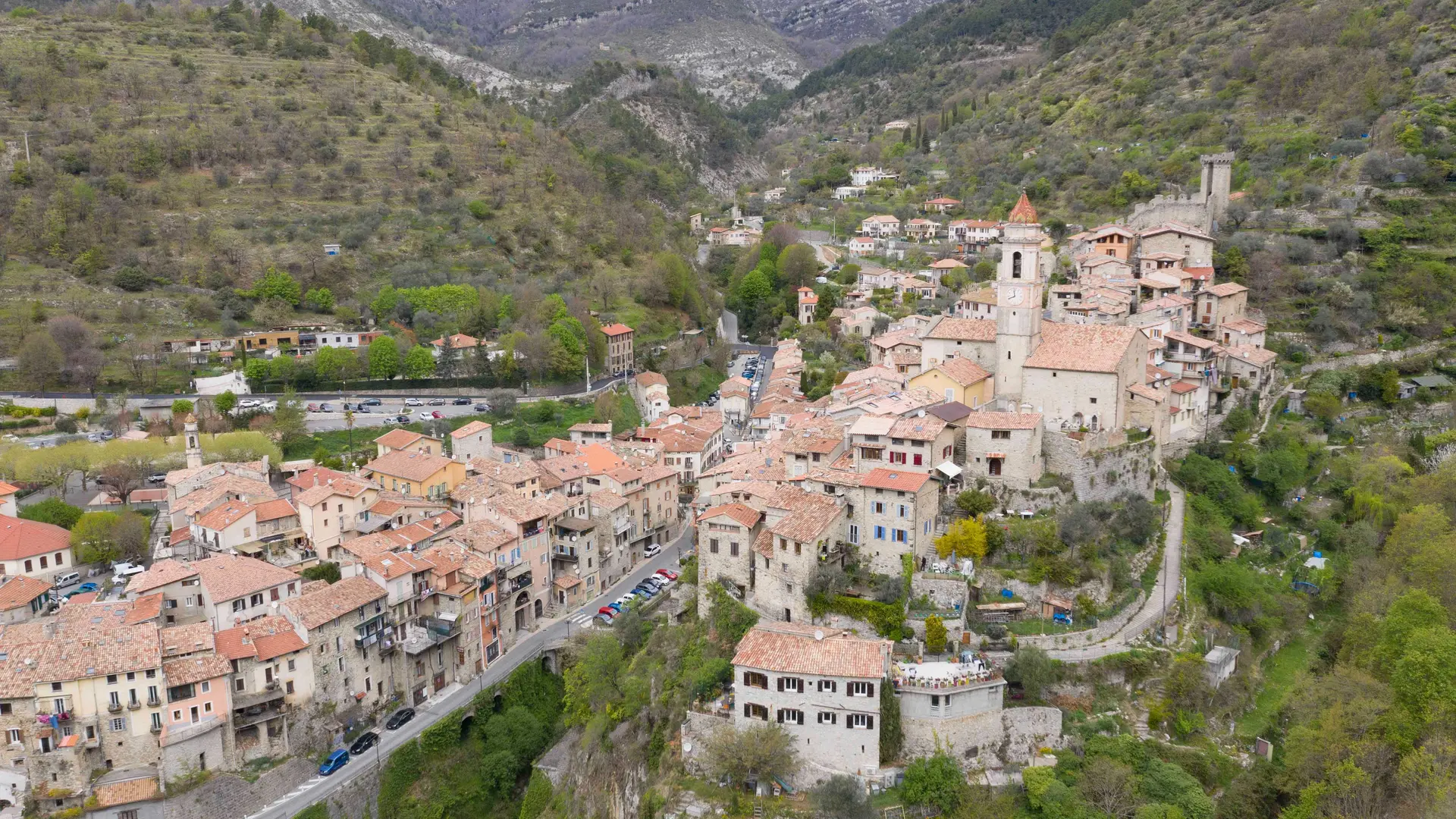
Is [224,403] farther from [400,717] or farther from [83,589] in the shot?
[400,717]

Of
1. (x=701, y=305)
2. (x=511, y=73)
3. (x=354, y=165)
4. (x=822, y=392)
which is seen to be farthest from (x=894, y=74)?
(x=822, y=392)

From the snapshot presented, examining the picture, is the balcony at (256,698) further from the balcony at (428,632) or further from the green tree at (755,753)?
the green tree at (755,753)

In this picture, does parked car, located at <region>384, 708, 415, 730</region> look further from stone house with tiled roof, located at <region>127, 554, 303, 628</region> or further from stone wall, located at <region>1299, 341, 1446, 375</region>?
stone wall, located at <region>1299, 341, 1446, 375</region>

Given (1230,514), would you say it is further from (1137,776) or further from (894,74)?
(894,74)

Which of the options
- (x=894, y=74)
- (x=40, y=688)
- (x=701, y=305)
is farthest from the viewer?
Answer: (x=894, y=74)

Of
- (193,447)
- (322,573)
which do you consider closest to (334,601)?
(322,573)

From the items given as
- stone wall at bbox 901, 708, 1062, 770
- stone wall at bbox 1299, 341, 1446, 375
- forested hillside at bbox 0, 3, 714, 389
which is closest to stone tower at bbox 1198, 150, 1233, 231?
stone wall at bbox 1299, 341, 1446, 375
